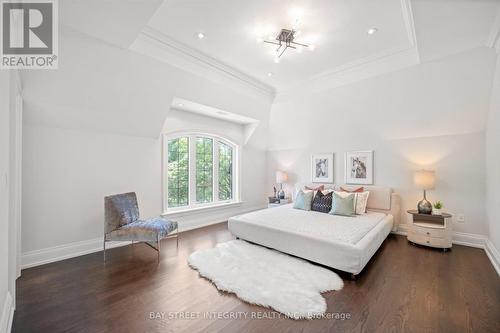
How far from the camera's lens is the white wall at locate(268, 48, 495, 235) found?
10.2 ft

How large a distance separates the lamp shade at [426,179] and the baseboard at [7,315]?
16.5 ft

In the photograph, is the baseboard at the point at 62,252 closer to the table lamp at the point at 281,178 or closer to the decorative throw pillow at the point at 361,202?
the table lamp at the point at 281,178

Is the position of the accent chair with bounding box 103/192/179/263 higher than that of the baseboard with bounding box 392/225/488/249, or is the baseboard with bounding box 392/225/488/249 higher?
the accent chair with bounding box 103/192/179/263

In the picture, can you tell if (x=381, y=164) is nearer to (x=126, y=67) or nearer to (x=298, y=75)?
(x=298, y=75)

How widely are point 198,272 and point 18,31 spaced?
309 cm

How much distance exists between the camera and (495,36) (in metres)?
2.44

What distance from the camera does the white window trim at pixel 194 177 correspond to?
4.21 meters

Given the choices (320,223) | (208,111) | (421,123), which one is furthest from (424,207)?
(208,111)

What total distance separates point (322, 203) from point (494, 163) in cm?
235

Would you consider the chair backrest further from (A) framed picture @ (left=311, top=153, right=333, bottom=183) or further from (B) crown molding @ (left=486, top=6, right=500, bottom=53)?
(B) crown molding @ (left=486, top=6, right=500, bottom=53)

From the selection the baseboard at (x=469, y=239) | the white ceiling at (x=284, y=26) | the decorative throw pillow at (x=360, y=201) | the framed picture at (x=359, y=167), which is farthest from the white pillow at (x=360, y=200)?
the white ceiling at (x=284, y=26)

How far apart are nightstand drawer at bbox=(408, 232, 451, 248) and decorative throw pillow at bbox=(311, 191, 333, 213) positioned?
1.32 metres

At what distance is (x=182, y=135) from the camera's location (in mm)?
4527

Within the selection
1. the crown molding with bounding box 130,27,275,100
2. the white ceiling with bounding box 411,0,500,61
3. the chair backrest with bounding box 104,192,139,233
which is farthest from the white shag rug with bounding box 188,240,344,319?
the white ceiling with bounding box 411,0,500,61
